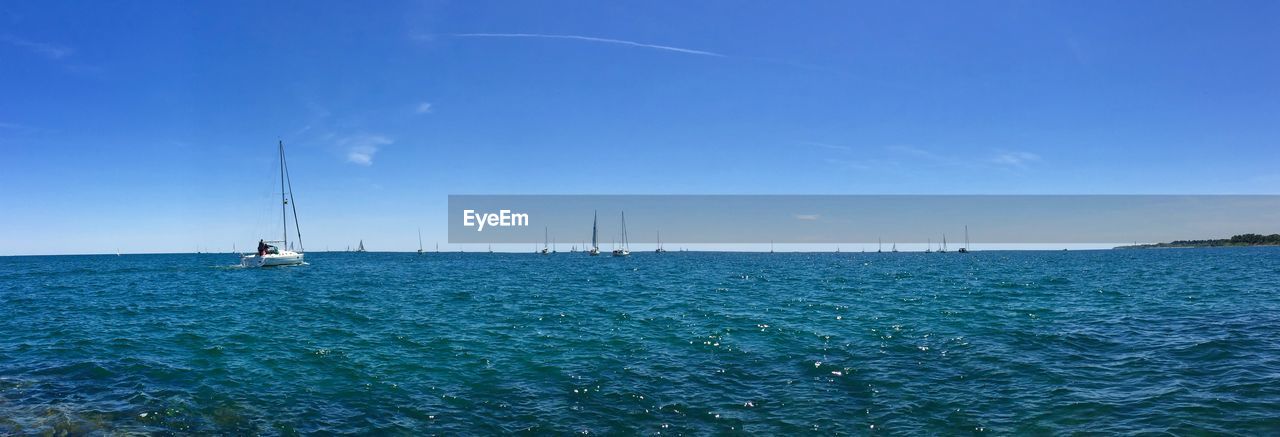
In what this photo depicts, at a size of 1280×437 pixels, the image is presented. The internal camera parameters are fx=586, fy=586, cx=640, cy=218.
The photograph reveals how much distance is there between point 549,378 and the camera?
1762 centimetres

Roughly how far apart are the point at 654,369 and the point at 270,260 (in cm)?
8593

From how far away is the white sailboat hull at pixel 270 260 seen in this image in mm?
84938

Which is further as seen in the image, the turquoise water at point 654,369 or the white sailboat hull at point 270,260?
the white sailboat hull at point 270,260

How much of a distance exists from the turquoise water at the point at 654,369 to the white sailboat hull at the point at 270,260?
5221 cm

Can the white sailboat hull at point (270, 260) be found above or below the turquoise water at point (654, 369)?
above

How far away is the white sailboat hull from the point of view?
84.9 metres

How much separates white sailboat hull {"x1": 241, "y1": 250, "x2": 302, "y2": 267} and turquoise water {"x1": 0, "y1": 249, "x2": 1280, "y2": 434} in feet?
171

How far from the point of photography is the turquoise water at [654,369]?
44.3 feet

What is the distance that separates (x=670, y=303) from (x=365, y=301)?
21.5 m

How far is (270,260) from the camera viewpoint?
8525cm

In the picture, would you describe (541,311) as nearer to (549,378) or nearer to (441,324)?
(441,324)

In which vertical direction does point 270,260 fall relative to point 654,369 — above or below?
above

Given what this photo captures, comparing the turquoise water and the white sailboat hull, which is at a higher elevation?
the white sailboat hull

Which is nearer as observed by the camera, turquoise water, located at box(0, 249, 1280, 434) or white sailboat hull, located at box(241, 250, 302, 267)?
turquoise water, located at box(0, 249, 1280, 434)
